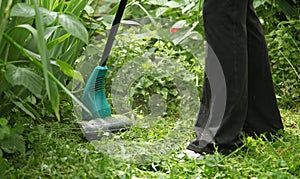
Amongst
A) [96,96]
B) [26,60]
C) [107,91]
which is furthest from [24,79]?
[107,91]

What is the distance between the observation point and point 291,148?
6.16 feet

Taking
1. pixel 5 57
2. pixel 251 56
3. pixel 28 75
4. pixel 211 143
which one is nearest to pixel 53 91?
pixel 28 75

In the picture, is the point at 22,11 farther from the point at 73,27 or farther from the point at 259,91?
the point at 259,91

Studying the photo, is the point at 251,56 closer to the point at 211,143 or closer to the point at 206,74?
the point at 206,74

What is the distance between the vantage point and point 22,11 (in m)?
1.44

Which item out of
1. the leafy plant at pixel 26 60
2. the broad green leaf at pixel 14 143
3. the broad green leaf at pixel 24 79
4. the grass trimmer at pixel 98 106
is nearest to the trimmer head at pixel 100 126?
the grass trimmer at pixel 98 106

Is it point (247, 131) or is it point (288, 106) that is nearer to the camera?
point (247, 131)

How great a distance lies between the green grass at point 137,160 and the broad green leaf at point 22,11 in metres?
0.43

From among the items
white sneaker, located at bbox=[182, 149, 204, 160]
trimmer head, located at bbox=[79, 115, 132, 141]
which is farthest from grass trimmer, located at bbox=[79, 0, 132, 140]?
white sneaker, located at bbox=[182, 149, 204, 160]

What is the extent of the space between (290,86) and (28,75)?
1573mm

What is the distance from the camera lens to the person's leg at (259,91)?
6.53ft

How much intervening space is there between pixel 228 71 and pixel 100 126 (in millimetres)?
511

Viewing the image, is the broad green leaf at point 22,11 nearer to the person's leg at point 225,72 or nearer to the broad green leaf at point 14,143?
the broad green leaf at point 14,143

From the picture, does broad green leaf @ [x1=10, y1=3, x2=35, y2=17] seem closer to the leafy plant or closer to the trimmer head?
the leafy plant
